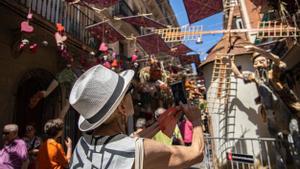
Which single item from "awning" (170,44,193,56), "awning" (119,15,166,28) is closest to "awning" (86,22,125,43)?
"awning" (119,15,166,28)

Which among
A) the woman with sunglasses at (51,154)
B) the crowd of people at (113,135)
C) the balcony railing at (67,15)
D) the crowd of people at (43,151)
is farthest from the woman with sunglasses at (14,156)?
the balcony railing at (67,15)

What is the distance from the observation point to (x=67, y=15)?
9078 mm

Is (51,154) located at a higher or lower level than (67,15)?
lower

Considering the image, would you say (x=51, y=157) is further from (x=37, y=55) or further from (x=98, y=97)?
(x=37, y=55)

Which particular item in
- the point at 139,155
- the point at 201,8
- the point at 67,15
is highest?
the point at 201,8

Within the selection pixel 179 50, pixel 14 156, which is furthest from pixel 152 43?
pixel 14 156

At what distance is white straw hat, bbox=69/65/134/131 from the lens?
136 centimetres

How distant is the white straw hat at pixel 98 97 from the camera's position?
1.36 metres

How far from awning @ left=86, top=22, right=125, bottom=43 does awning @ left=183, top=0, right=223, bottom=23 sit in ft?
9.92

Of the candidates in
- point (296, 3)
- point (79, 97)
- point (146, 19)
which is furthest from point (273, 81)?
point (146, 19)

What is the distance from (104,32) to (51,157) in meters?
7.00

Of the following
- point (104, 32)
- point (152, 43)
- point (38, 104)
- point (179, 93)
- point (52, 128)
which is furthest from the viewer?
point (152, 43)

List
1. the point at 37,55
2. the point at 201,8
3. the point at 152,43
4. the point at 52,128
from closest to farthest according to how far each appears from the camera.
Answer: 1. the point at 52,128
2. the point at 37,55
3. the point at 201,8
4. the point at 152,43

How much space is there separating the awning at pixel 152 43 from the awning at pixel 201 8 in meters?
1.72
